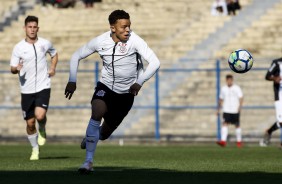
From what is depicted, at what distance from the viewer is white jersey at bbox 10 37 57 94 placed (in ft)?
59.7

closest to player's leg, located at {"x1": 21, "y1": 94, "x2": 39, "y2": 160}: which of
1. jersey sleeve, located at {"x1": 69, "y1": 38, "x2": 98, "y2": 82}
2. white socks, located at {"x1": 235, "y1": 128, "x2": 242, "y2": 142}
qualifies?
jersey sleeve, located at {"x1": 69, "y1": 38, "x2": 98, "y2": 82}

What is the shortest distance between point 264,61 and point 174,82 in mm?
2781

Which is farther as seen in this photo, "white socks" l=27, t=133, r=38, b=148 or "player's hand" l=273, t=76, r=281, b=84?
"player's hand" l=273, t=76, r=281, b=84

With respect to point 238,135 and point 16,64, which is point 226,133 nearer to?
point 238,135

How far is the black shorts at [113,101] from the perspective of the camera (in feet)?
46.1

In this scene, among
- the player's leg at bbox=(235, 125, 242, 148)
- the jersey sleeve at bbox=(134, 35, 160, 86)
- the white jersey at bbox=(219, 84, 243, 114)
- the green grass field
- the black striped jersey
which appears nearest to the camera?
the green grass field

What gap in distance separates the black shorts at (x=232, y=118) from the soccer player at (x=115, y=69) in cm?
1365

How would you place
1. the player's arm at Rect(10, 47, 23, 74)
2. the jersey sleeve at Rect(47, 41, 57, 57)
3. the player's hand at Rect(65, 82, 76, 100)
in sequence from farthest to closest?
the jersey sleeve at Rect(47, 41, 57, 57), the player's arm at Rect(10, 47, 23, 74), the player's hand at Rect(65, 82, 76, 100)

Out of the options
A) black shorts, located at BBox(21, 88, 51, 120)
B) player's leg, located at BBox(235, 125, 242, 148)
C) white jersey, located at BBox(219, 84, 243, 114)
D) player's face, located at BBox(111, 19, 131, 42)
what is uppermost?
player's face, located at BBox(111, 19, 131, 42)

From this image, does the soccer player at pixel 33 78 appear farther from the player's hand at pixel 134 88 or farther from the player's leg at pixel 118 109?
the player's hand at pixel 134 88

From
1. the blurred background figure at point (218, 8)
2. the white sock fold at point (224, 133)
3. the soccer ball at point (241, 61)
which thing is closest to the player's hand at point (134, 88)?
the soccer ball at point (241, 61)

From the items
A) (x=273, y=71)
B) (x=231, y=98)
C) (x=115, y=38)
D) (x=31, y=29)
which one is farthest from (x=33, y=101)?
(x=231, y=98)

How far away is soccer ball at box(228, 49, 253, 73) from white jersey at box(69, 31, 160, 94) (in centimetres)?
306

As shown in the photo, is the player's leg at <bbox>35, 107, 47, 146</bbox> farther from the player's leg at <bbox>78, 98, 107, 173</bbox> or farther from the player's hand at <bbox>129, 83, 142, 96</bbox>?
the player's hand at <bbox>129, 83, 142, 96</bbox>
